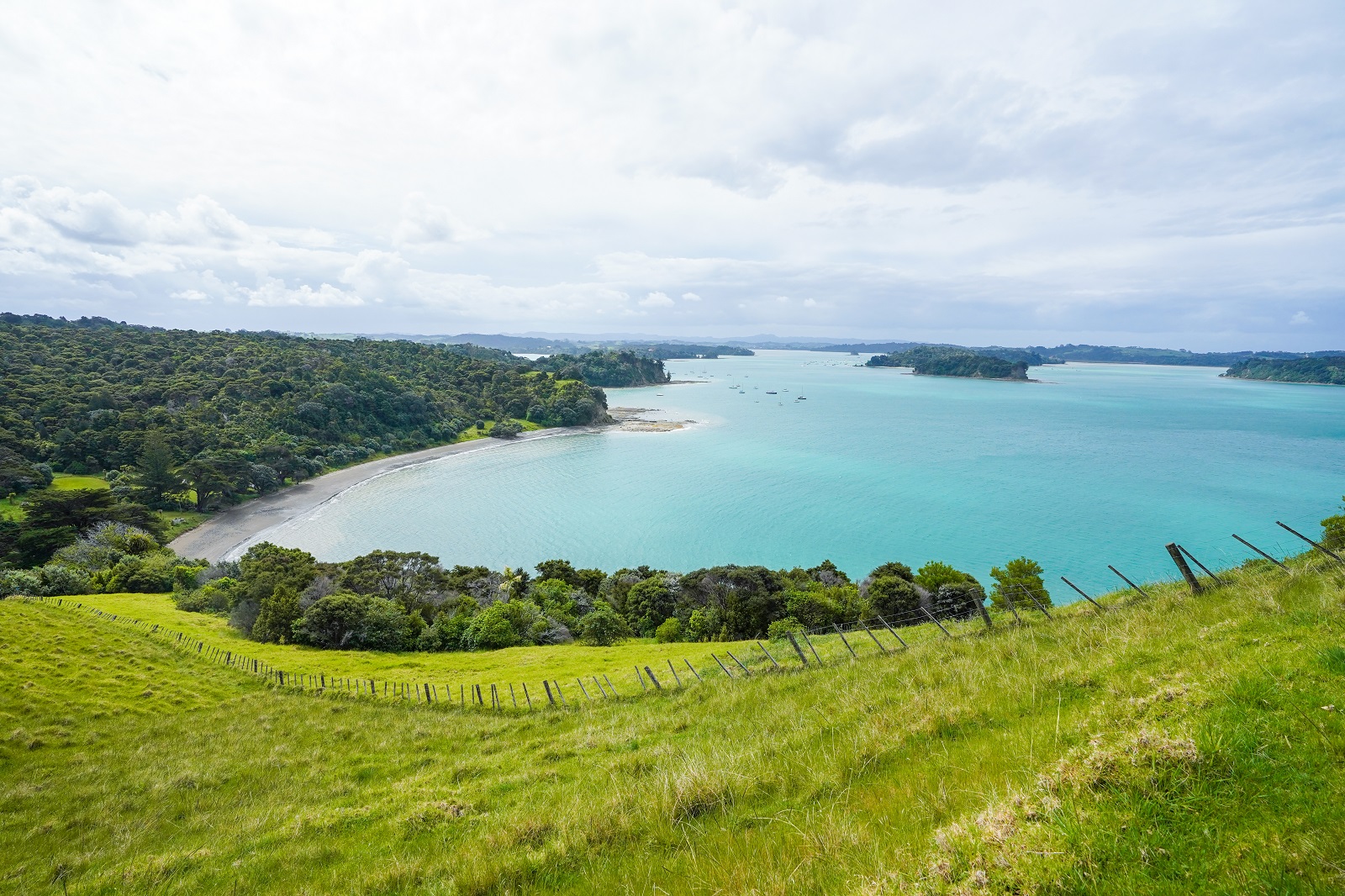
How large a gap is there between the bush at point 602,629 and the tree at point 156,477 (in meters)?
62.2

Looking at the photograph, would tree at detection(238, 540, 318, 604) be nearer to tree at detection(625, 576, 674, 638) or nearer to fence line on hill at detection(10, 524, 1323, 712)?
fence line on hill at detection(10, 524, 1323, 712)

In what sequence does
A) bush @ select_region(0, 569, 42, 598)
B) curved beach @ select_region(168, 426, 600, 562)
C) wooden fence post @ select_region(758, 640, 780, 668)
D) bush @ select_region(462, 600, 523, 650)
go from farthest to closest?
curved beach @ select_region(168, 426, 600, 562), bush @ select_region(0, 569, 42, 598), bush @ select_region(462, 600, 523, 650), wooden fence post @ select_region(758, 640, 780, 668)

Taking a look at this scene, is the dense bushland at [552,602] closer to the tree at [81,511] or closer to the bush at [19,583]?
the bush at [19,583]

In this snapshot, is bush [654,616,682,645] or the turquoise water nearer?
bush [654,616,682,645]

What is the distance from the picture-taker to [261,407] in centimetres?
9269

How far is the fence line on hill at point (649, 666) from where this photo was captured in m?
12.8

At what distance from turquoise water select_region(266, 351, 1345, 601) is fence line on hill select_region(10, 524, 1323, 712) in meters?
12.9

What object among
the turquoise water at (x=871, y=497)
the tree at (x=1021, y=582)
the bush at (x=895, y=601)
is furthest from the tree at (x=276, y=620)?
the tree at (x=1021, y=582)

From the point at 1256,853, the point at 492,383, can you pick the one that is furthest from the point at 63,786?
the point at 492,383

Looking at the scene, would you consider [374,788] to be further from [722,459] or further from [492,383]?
[492,383]

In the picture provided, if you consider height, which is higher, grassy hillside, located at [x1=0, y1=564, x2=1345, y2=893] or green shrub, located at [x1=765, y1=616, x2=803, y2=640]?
grassy hillside, located at [x1=0, y1=564, x2=1345, y2=893]

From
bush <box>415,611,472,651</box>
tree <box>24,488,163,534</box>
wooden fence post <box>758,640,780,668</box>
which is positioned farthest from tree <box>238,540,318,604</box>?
wooden fence post <box>758,640,780,668</box>

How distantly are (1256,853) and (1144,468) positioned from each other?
312 ft

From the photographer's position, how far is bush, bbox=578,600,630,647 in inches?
1229
